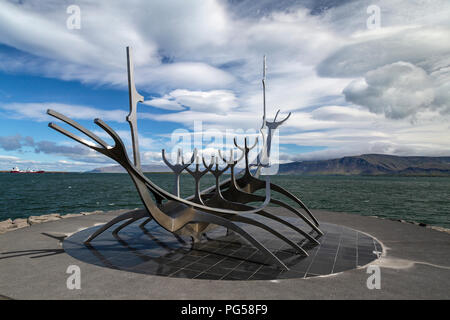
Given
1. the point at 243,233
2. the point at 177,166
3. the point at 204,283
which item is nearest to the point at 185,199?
the point at 177,166

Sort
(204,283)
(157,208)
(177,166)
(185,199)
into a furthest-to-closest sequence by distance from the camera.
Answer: (177,166) < (185,199) < (157,208) < (204,283)

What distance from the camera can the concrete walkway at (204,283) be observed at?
273 inches

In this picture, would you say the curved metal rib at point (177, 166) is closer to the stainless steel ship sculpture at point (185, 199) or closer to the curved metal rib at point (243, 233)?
the stainless steel ship sculpture at point (185, 199)

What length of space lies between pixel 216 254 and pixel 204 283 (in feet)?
9.84

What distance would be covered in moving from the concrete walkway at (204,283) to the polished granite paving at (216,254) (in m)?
0.50

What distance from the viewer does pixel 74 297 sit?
6684 mm

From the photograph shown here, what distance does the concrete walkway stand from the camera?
694 cm

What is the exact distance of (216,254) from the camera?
10648 mm

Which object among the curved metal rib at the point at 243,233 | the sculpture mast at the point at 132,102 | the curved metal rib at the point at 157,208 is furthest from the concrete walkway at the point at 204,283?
the sculpture mast at the point at 132,102

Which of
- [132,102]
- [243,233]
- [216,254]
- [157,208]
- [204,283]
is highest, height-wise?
[132,102]

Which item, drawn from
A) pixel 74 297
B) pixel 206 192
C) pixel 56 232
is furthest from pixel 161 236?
pixel 74 297

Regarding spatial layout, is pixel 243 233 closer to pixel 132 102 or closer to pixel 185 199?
pixel 185 199
